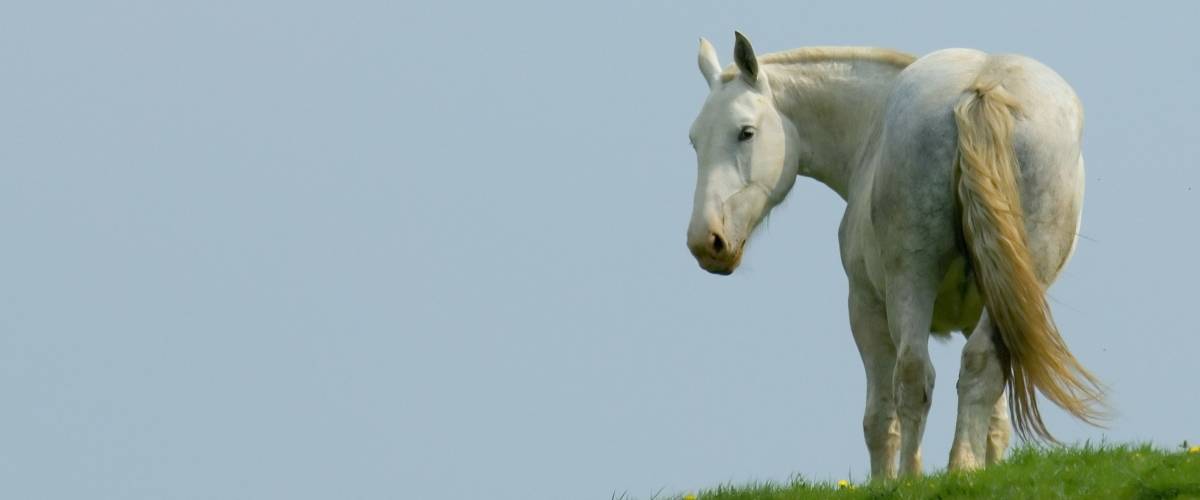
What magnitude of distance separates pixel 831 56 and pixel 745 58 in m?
0.59

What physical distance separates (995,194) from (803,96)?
102 inches

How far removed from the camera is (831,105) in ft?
37.1

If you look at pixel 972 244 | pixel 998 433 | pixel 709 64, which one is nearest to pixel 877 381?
pixel 998 433

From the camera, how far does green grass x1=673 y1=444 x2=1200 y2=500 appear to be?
28.2 ft

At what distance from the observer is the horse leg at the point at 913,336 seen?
923 cm

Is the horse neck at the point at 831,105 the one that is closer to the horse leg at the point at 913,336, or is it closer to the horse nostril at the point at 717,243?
the horse nostril at the point at 717,243

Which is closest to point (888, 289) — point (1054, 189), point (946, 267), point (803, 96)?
point (946, 267)

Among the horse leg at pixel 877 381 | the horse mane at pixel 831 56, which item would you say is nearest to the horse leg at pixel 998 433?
the horse leg at pixel 877 381

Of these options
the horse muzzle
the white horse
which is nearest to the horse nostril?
the horse muzzle

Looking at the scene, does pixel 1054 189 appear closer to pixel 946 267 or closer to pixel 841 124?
pixel 946 267

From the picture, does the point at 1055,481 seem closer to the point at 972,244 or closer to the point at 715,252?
the point at 972,244

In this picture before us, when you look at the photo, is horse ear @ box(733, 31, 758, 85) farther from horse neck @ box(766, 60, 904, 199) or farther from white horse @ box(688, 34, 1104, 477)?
white horse @ box(688, 34, 1104, 477)

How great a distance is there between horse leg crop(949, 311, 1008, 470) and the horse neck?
2.26 m

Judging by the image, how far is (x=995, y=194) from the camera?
8.89 metres
